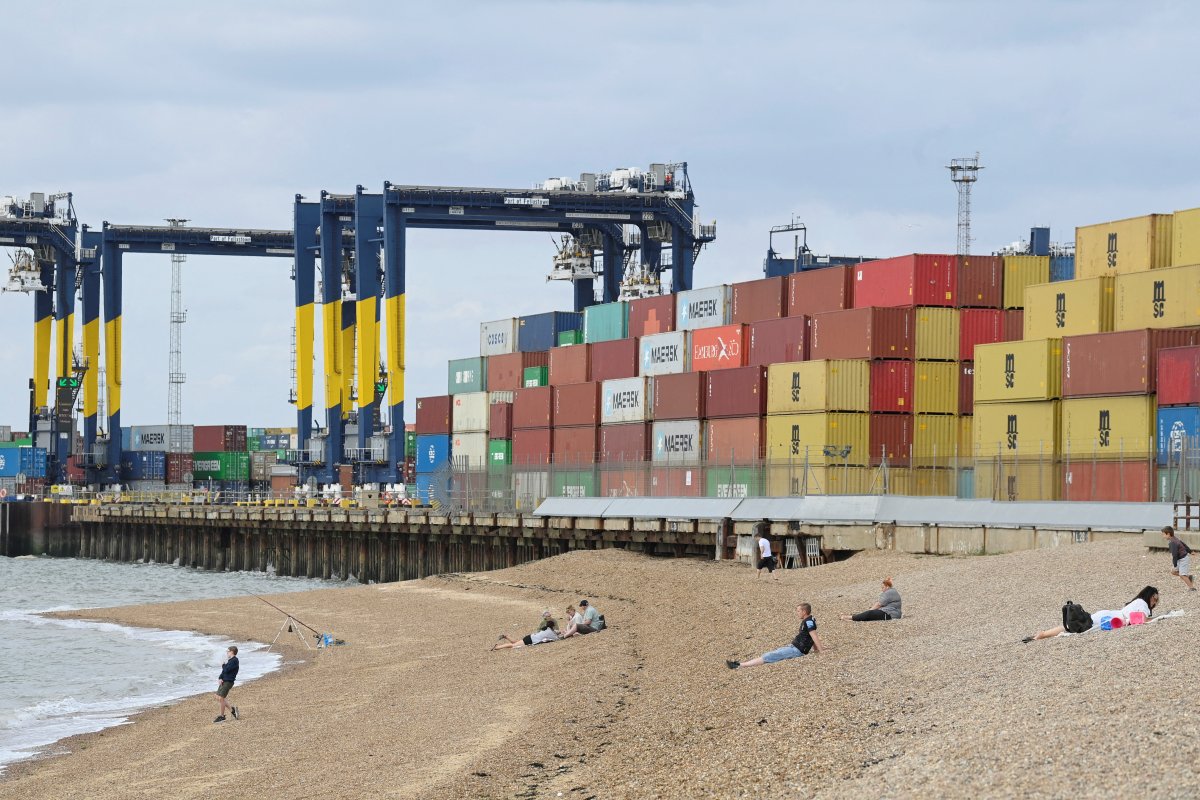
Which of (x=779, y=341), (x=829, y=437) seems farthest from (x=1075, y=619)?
(x=779, y=341)

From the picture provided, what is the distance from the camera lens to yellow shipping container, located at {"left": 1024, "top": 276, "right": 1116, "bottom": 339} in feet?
136

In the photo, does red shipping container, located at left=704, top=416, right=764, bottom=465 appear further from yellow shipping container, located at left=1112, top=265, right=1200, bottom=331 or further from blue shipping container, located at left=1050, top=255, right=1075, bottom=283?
yellow shipping container, located at left=1112, top=265, right=1200, bottom=331

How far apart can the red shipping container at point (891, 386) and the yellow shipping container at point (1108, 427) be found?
8415mm

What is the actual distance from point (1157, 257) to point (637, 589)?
1693 centimetres

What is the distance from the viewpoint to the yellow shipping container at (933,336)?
4819 cm

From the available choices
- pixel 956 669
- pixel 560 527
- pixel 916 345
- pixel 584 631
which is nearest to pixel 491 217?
pixel 560 527

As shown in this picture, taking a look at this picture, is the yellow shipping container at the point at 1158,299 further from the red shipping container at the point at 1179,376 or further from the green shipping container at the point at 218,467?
the green shipping container at the point at 218,467

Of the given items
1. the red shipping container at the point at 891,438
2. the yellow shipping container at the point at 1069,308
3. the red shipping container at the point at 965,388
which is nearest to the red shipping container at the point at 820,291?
the red shipping container at the point at 965,388

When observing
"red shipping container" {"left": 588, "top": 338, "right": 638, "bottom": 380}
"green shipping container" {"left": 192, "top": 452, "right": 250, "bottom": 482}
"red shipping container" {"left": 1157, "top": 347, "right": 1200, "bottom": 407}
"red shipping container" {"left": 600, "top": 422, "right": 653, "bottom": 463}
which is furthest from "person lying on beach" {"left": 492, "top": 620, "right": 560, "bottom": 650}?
"green shipping container" {"left": 192, "top": 452, "right": 250, "bottom": 482}

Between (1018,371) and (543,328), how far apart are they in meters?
34.6

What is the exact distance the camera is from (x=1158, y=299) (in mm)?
39656

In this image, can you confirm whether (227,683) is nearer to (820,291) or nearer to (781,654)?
(781,654)

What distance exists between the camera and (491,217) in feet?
247

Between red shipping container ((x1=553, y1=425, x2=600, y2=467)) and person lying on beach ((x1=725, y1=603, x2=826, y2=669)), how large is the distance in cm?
3510
